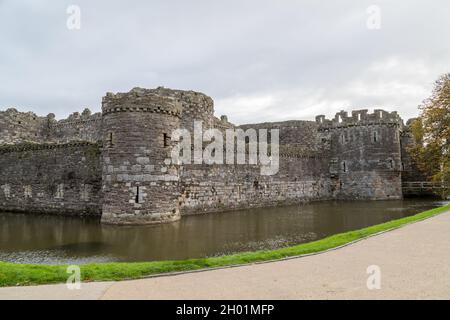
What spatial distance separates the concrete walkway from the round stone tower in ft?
31.1

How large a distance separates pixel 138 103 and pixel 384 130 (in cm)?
2290

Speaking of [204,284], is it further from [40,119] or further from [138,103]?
[40,119]

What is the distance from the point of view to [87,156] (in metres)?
20.2

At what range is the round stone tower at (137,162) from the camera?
53.1 feet

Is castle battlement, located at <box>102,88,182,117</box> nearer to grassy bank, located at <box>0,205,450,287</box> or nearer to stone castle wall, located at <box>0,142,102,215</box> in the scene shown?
stone castle wall, located at <box>0,142,102,215</box>

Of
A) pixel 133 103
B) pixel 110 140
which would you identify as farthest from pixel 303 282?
pixel 110 140

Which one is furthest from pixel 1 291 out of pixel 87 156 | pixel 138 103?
pixel 87 156

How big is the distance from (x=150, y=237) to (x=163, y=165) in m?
4.78

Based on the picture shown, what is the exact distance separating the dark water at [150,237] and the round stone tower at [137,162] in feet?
3.19

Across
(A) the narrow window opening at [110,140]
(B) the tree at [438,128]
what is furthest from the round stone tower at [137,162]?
(B) the tree at [438,128]

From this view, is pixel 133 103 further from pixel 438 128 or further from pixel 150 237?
pixel 438 128

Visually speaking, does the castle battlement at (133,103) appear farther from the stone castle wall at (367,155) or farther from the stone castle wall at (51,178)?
the stone castle wall at (367,155)

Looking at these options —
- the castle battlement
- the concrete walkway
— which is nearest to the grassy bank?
the concrete walkway

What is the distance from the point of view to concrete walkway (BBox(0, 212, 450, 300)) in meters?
5.62
